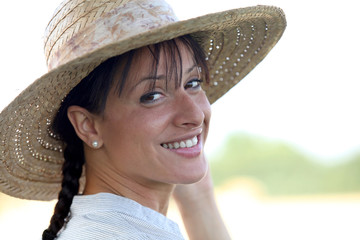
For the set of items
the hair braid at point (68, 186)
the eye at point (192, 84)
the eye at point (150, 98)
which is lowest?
the hair braid at point (68, 186)

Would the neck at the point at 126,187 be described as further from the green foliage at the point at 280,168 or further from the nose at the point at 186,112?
the green foliage at the point at 280,168

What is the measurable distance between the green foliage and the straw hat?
14.6 meters

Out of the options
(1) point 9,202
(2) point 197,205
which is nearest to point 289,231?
(1) point 9,202

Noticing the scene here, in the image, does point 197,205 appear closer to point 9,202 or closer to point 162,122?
point 162,122

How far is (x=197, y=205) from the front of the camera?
257 cm

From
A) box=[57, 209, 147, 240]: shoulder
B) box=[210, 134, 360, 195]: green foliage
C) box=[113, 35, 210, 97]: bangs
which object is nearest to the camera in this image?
box=[57, 209, 147, 240]: shoulder

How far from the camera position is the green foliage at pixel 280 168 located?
56.4 feet

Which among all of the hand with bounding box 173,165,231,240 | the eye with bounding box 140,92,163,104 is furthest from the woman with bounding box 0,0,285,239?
the hand with bounding box 173,165,231,240

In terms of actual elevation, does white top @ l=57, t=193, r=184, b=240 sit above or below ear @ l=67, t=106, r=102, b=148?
below

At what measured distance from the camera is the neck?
2.05 metres

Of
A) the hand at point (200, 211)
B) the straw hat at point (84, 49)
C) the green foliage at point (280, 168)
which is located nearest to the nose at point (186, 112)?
→ the straw hat at point (84, 49)

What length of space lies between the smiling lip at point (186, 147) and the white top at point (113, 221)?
0.24 meters

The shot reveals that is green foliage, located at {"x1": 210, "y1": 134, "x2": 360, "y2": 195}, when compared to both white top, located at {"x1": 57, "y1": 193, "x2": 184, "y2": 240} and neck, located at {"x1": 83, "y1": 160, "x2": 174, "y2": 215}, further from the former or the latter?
white top, located at {"x1": 57, "y1": 193, "x2": 184, "y2": 240}

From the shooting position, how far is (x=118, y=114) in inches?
76.7
